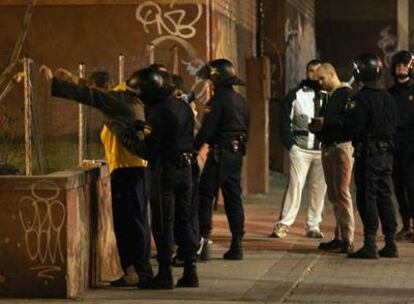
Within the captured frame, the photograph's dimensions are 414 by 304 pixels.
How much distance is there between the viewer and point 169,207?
1027 cm

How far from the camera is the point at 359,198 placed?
12328 millimetres

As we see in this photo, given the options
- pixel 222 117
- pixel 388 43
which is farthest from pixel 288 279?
pixel 388 43

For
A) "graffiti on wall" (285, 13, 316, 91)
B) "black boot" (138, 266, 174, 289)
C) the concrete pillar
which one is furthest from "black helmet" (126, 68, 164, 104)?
the concrete pillar

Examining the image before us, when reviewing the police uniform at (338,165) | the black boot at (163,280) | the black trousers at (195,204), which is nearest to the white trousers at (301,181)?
the police uniform at (338,165)

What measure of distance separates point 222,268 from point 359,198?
1592 millimetres

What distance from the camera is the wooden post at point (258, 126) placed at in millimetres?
19812

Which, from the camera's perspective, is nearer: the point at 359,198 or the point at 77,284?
the point at 77,284

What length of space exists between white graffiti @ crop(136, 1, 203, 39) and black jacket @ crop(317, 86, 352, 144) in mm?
4341

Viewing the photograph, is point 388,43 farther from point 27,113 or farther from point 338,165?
point 27,113

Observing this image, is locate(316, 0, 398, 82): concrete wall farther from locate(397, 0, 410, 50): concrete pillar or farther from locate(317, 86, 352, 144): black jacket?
locate(317, 86, 352, 144): black jacket

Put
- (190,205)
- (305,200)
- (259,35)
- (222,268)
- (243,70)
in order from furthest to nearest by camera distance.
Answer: (259,35), (243,70), (305,200), (222,268), (190,205)

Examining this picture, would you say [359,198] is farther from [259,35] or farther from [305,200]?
[259,35]

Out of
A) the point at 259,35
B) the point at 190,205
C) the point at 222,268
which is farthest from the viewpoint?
the point at 259,35

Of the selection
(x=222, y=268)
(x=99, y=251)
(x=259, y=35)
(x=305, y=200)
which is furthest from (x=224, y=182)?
(x=259, y=35)
